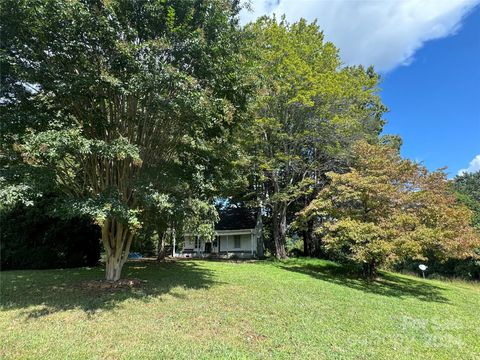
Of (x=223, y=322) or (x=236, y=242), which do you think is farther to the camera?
(x=236, y=242)

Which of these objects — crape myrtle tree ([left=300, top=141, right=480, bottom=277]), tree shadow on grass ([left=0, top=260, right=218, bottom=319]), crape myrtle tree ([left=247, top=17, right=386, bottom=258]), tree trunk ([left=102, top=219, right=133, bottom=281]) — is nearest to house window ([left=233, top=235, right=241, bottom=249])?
crape myrtle tree ([left=247, top=17, right=386, bottom=258])

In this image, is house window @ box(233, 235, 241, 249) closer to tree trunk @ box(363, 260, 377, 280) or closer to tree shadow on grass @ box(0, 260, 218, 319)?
tree trunk @ box(363, 260, 377, 280)

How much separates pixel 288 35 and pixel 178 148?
11.8m

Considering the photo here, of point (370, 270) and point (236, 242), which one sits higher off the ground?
point (236, 242)

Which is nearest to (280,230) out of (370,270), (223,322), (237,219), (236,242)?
(370,270)

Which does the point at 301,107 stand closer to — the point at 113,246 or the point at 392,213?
the point at 392,213

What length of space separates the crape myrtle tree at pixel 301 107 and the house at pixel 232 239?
6095 mm

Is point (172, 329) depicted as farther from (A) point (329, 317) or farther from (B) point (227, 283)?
(B) point (227, 283)

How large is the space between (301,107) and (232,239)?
A: 1403 centimetres

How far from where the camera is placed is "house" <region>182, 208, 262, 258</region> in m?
25.8

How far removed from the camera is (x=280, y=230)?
20.4m

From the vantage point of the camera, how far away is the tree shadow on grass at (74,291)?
704 centimetres

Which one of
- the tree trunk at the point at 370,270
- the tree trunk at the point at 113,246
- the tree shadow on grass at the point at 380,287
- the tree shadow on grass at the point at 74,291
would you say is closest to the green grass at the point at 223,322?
the tree shadow on grass at the point at 74,291

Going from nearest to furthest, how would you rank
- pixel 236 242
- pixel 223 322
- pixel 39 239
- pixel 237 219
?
pixel 223 322
pixel 39 239
pixel 236 242
pixel 237 219
